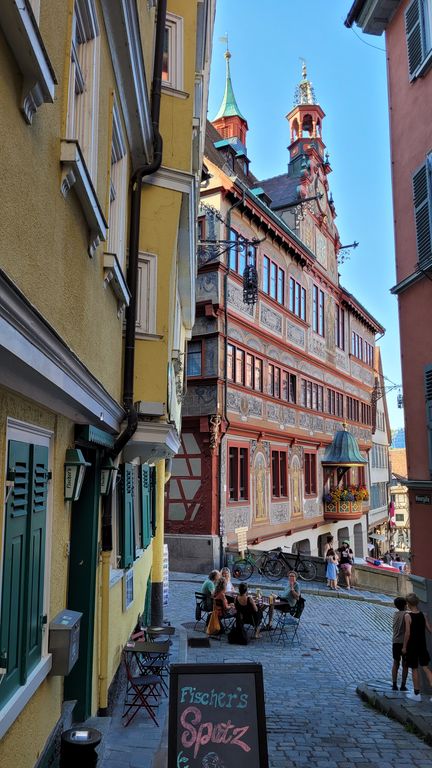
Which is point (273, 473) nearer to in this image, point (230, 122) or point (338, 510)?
point (338, 510)

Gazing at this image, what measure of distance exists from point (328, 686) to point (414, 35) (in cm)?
1070

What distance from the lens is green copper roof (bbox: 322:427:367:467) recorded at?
99.4 feet

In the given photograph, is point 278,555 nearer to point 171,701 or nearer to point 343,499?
point 343,499

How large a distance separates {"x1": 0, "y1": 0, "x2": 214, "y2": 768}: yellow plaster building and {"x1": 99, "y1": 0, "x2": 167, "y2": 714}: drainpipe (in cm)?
2

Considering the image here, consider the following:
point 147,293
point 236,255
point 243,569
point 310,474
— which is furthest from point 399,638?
point 310,474

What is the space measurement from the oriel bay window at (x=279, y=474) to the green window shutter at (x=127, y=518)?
56.1 ft

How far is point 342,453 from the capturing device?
3053cm

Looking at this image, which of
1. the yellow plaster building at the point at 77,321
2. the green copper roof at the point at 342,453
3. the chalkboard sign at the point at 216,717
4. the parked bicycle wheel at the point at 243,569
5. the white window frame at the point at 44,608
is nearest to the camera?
the yellow plaster building at the point at 77,321

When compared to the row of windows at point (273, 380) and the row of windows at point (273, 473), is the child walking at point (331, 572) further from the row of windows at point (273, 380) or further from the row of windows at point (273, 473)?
the row of windows at point (273, 380)

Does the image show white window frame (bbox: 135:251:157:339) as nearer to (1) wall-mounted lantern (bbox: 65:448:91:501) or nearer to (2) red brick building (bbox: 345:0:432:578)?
(1) wall-mounted lantern (bbox: 65:448:91:501)

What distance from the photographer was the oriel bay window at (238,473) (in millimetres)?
21219

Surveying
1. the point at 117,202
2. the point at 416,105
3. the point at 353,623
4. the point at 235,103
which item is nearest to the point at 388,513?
the point at 235,103

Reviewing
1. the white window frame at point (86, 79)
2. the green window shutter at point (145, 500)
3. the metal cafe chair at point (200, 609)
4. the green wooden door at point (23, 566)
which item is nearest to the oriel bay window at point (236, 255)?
the metal cafe chair at point (200, 609)

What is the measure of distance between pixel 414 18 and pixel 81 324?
9.35 meters
